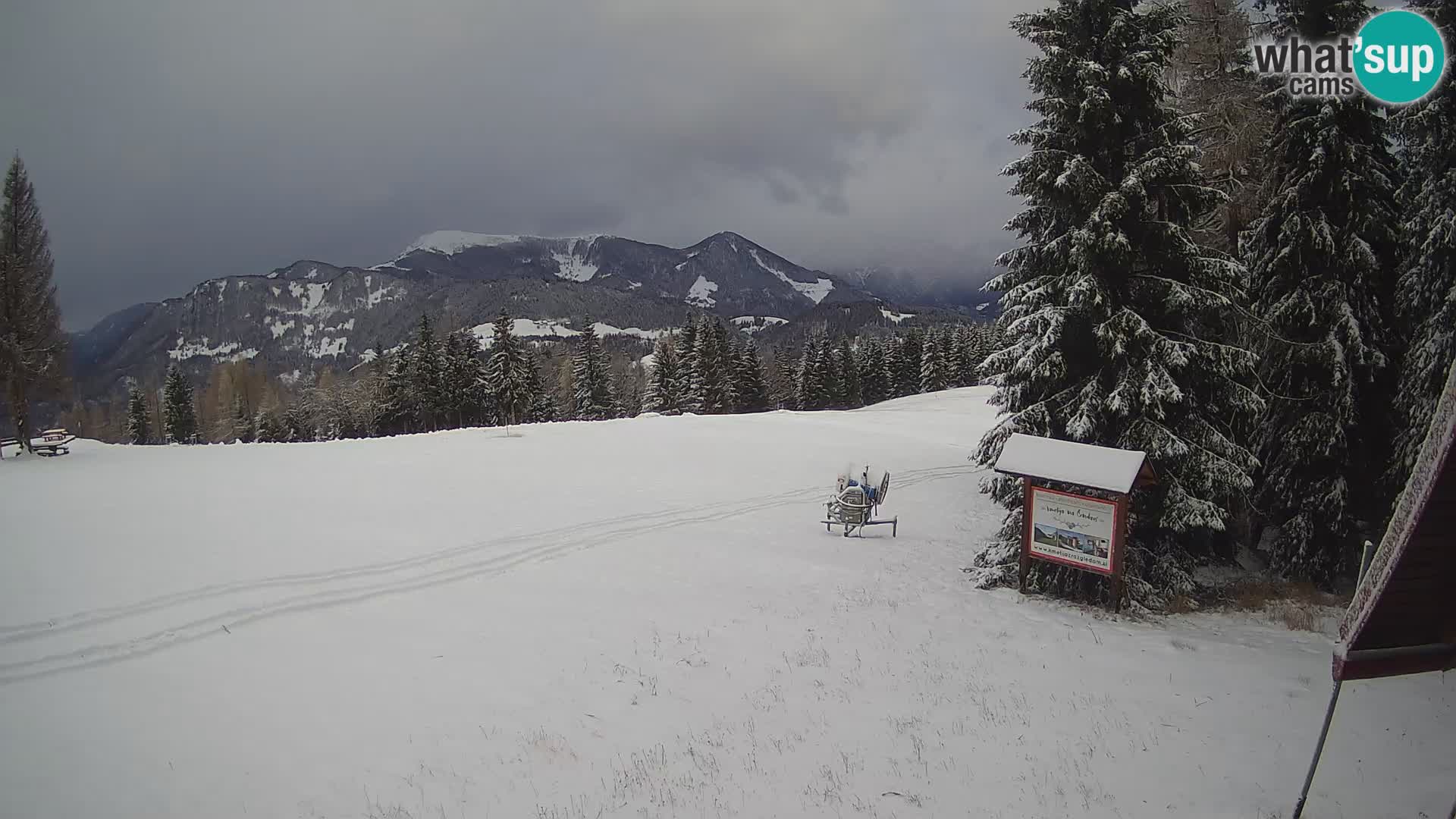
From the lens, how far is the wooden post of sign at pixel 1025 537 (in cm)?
1283

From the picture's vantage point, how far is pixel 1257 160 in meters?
14.3

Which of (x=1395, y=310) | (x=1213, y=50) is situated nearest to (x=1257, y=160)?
(x=1213, y=50)

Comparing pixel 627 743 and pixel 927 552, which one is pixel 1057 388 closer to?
pixel 927 552

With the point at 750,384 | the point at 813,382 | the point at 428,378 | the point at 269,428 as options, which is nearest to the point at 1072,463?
the point at 428,378

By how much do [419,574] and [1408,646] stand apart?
47.9ft

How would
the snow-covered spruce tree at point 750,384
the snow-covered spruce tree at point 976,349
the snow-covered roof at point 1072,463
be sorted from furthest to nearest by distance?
1. the snow-covered spruce tree at point 976,349
2. the snow-covered spruce tree at point 750,384
3. the snow-covered roof at point 1072,463

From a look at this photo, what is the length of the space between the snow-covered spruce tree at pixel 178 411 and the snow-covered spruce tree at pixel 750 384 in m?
56.8

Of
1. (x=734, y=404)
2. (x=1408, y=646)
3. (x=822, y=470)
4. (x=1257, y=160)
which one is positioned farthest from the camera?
(x=734, y=404)

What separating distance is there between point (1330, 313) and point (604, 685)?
15950 mm

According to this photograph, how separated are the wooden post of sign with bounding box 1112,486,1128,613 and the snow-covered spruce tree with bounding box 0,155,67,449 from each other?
38.1m

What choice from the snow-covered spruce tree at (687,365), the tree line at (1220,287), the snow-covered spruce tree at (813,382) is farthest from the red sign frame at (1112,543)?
the snow-covered spruce tree at (813,382)

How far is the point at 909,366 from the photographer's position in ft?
281

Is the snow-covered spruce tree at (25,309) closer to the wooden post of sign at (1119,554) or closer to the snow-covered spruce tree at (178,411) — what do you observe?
the wooden post of sign at (1119,554)

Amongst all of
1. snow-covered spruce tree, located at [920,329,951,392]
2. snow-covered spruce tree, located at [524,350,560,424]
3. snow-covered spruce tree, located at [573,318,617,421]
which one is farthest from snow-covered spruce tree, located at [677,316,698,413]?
snow-covered spruce tree, located at [920,329,951,392]
